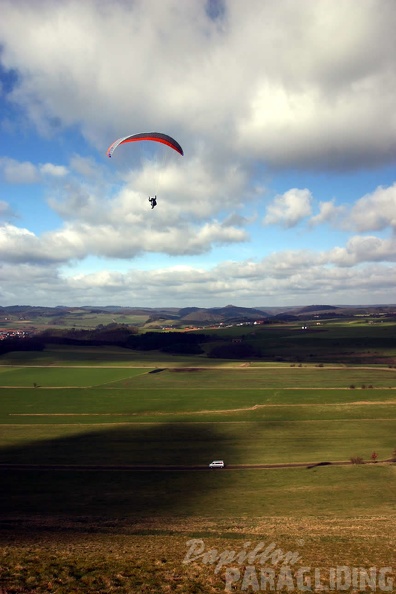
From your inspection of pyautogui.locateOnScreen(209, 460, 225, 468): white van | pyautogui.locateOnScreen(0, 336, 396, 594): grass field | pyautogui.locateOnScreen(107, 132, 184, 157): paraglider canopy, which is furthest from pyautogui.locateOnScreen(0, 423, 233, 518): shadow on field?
pyautogui.locateOnScreen(107, 132, 184, 157): paraglider canopy

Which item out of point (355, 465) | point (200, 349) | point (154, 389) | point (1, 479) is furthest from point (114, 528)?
point (200, 349)

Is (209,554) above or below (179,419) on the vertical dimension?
above

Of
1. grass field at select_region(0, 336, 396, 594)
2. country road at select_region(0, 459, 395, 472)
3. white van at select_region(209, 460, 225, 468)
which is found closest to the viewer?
grass field at select_region(0, 336, 396, 594)

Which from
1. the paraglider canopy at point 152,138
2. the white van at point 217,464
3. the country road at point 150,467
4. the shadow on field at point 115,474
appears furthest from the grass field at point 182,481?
the paraglider canopy at point 152,138

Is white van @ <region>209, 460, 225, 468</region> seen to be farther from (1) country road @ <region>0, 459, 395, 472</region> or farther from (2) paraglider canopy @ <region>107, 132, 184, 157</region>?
(2) paraglider canopy @ <region>107, 132, 184, 157</region>

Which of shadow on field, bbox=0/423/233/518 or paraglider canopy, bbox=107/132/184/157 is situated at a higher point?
paraglider canopy, bbox=107/132/184/157

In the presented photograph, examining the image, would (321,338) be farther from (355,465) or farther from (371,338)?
(355,465)
